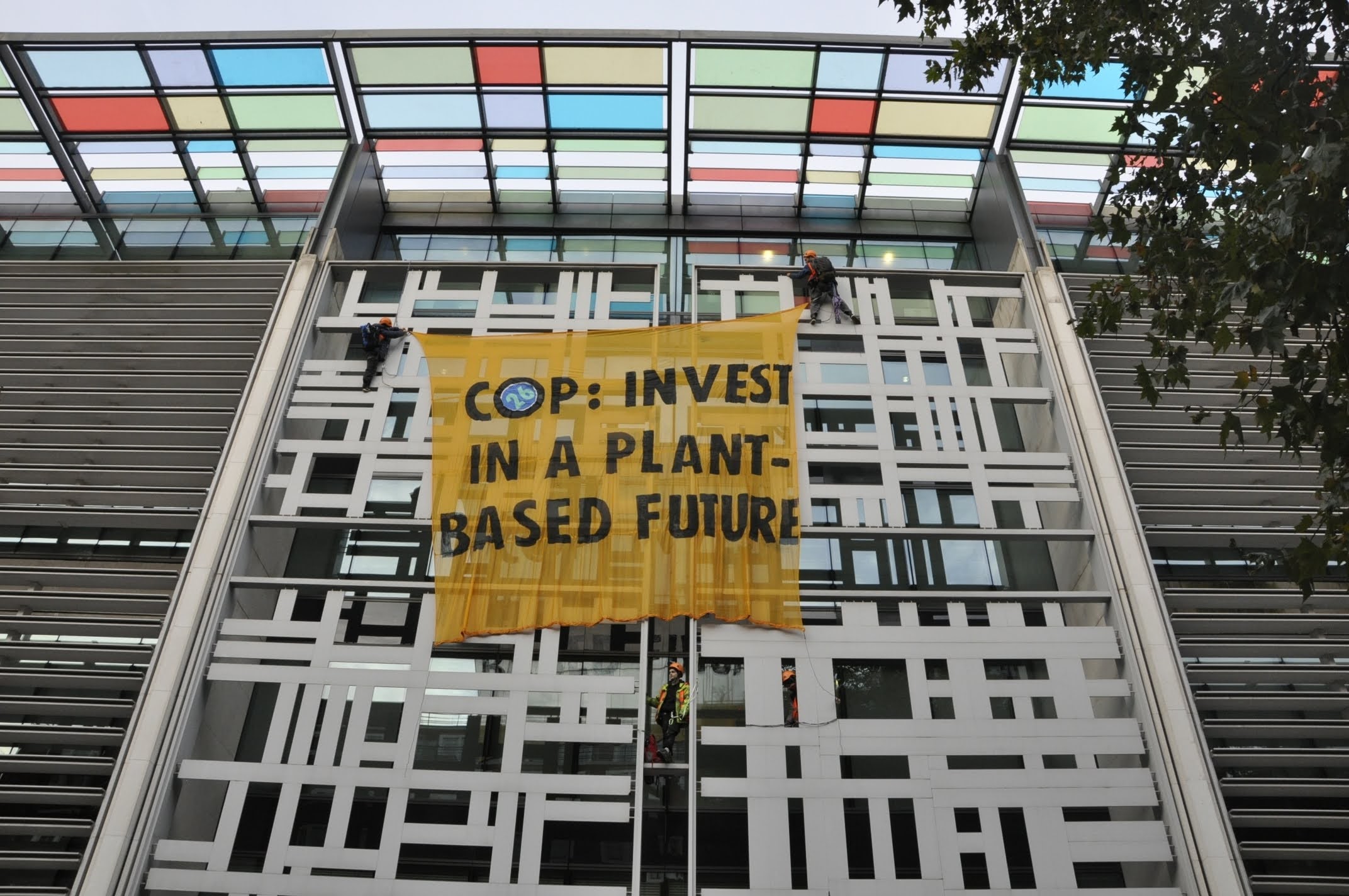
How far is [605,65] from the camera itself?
72.4 feet

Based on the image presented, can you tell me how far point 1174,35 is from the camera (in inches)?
437

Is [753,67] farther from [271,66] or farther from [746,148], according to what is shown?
[271,66]

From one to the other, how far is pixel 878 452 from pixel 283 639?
10162 millimetres

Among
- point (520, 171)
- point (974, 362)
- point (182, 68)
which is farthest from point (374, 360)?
point (974, 362)

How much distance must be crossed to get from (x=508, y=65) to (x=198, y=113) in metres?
7.38

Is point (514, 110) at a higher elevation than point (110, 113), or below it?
higher

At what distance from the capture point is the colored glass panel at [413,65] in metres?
22.0

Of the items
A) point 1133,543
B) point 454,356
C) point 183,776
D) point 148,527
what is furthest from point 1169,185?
point 148,527

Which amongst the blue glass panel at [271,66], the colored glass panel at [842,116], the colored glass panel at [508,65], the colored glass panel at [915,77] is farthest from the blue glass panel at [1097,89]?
the blue glass panel at [271,66]

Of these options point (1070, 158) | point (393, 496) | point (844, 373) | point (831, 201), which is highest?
point (831, 201)

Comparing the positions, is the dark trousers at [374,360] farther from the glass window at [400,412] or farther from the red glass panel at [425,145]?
the red glass panel at [425,145]

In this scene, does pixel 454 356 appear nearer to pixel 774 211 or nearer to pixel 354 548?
pixel 354 548

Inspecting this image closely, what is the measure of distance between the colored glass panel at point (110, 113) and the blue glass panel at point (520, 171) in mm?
7764

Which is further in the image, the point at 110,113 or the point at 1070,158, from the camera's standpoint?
the point at 110,113
